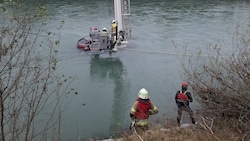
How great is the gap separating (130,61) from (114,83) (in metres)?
2.56

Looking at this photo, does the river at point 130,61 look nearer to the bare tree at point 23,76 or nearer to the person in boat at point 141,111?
the bare tree at point 23,76

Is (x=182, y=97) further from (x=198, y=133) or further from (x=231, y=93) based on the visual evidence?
(x=198, y=133)

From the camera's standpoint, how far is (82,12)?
26797mm

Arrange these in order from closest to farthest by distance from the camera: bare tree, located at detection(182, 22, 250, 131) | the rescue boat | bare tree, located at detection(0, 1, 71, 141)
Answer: bare tree, located at detection(0, 1, 71, 141) < bare tree, located at detection(182, 22, 250, 131) < the rescue boat

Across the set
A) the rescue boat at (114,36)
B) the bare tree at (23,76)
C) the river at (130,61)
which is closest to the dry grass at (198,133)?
the river at (130,61)

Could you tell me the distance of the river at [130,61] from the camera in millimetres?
8805

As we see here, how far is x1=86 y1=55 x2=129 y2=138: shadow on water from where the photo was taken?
8414mm

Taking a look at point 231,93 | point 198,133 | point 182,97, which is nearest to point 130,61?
point 182,97

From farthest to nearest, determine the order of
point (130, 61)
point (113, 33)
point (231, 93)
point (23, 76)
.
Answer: point (113, 33) → point (130, 61) → point (231, 93) → point (23, 76)

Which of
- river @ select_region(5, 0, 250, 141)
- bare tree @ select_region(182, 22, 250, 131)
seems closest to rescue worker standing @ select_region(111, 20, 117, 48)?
river @ select_region(5, 0, 250, 141)

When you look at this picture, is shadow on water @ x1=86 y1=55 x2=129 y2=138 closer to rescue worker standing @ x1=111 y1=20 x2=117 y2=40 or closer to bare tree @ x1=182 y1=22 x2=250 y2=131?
rescue worker standing @ x1=111 y1=20 x2=117 y2=40

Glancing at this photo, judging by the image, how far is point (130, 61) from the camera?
13836 millimetres

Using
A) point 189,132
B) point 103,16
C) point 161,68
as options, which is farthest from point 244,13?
point 189,132

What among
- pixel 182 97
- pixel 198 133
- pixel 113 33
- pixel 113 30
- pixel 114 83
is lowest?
pixel 114 83
